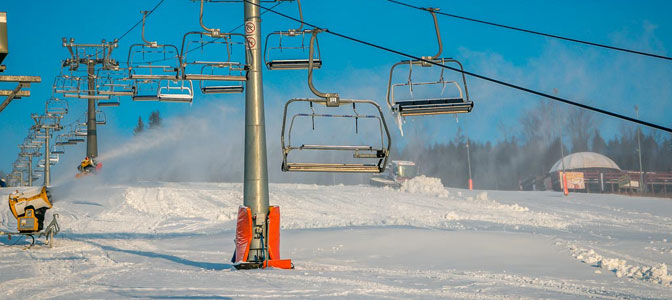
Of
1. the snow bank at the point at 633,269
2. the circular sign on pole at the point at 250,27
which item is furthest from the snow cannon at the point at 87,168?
the snow bank at the point at 633,269

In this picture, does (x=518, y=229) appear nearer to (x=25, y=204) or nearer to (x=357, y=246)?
(x=357, y=246)

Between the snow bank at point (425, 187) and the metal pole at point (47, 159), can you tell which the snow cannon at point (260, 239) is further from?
the metal pole at point (47, 159)

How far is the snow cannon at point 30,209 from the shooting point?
18.9m

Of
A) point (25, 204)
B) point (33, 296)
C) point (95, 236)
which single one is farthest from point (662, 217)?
point (33, 296)

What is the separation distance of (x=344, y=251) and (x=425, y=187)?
80.6 feet

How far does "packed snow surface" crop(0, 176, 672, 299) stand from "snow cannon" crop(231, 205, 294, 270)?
11.9 inches

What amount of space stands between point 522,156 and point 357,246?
96519 millimetres

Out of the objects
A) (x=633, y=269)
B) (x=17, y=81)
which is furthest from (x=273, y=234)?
(x=633, y=269)

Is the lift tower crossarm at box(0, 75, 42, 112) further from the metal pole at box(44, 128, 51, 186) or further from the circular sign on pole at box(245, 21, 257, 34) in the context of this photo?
the metal pole at box(44, 128, 51, 186)

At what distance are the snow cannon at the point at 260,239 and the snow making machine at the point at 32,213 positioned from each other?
747cm

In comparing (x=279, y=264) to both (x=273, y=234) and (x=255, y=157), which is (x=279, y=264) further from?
(x=255, y=157)

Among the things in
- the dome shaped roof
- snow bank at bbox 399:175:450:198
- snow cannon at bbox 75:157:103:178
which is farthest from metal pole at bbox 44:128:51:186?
the dome shaped roof

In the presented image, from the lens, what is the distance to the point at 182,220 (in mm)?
26312

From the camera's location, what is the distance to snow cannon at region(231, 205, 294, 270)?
13.2 m
